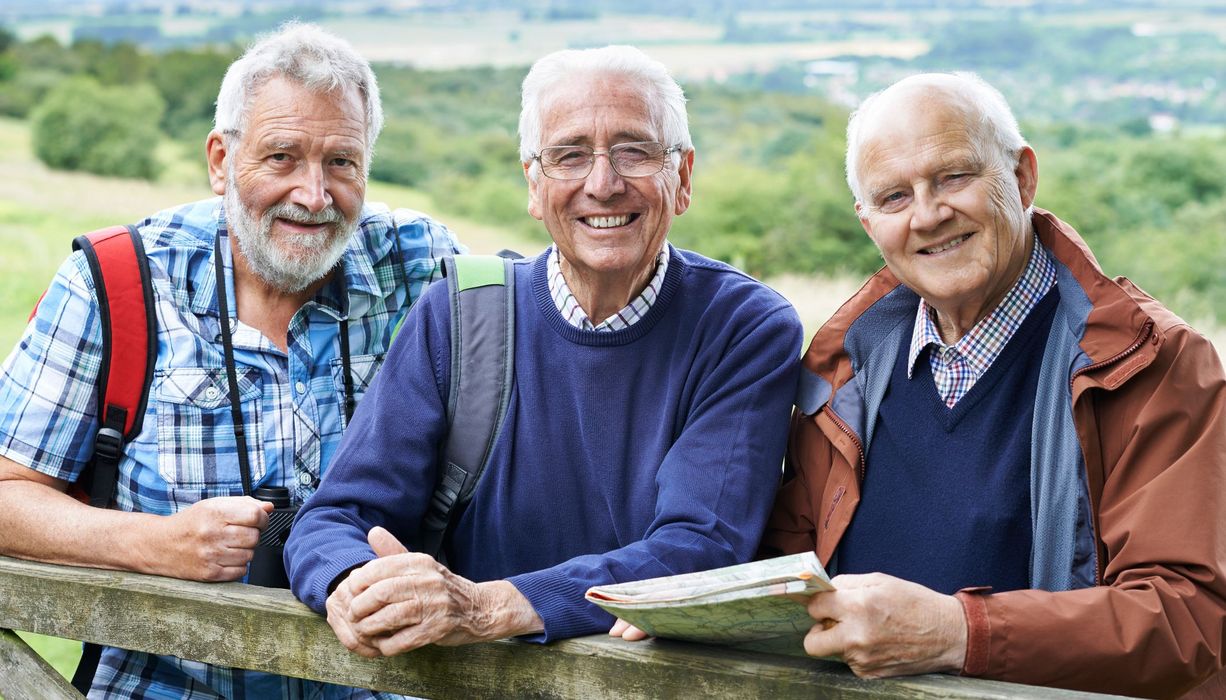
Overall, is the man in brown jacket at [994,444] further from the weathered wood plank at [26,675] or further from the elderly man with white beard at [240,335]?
the weathered wood plank at [26,675]

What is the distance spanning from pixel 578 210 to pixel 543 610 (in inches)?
35.5

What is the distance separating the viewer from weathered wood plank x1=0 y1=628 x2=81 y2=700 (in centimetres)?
254

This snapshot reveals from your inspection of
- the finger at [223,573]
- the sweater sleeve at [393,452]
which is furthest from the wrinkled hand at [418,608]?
the finger at [223,573]

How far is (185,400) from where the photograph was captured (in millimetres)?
2846

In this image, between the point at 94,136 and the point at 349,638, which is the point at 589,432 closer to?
the point at 349,638

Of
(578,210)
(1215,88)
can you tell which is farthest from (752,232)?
(578,210)

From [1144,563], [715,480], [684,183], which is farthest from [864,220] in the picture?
[1144,563]

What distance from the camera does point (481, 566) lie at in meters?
2.63

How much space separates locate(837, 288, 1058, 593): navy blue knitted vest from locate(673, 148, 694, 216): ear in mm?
636

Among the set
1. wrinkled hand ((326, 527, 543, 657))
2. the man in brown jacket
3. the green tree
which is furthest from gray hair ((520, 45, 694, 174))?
the green tree

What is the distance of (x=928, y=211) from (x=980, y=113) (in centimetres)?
24

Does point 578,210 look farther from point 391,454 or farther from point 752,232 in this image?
point 752,232

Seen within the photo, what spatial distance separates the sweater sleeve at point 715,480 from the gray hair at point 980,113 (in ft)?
1.27

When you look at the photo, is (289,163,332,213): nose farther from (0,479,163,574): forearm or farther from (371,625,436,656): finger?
(371,625,436,656): finger
